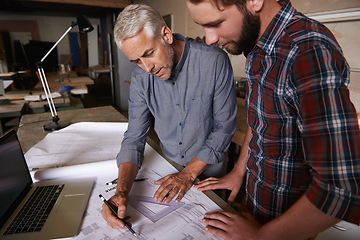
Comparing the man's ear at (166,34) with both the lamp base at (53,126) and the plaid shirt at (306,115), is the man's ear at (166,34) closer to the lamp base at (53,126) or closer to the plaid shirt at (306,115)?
the plaid shirt at (306,115)

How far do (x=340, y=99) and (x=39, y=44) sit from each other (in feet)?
19.4

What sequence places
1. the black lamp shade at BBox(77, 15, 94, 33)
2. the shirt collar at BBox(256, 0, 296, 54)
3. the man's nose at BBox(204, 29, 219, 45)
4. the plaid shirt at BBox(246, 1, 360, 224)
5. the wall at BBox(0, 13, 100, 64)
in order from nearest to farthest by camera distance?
1. the plaid shirt at BBox(246, 1, 360, 224)
2. the shirt collar at BBox(256, 0, 296, 54)
3. the man's nose at BBox(204, 29, 219, 45)
4. the black lamp shade at BBox(77, 15, 94, 33)
5. the wall at BBox(0, 13, 100, 64)

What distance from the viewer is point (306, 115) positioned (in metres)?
0.53

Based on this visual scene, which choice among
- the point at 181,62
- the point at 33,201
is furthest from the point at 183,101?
the point at 33,201

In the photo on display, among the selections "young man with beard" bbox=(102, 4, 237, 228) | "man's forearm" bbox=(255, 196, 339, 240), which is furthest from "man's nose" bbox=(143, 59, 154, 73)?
"man's forearm" bbox=(255, 196, 339, 240)

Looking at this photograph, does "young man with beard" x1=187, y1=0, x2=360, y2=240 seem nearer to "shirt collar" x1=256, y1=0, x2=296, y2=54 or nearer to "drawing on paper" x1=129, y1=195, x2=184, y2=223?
"shirt collar" x1=256, y1=0, x2=296, y2=54

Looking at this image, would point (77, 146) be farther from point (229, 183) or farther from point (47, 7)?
point (47, 7)

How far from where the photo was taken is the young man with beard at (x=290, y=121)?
50cm

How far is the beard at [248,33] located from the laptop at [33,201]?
2.65 ft

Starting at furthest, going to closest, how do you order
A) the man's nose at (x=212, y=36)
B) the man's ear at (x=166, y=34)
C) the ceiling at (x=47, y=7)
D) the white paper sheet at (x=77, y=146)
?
the ceiling at (x=47, y=7) → the white paper sheet at (x=77, y=146) → the man's ear at (x=166, y=34) → the man's nose at (x=212, y=36)

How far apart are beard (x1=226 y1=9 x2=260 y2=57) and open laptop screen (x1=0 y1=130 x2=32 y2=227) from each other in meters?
0.93

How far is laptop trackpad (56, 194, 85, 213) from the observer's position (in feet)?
2.71

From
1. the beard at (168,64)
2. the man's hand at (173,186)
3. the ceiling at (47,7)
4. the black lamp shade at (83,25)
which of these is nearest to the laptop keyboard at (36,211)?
the man's hand at (173,186)

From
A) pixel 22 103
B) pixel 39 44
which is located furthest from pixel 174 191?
pixel 39 44
